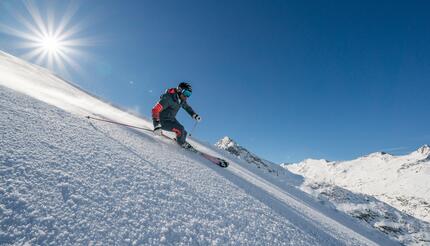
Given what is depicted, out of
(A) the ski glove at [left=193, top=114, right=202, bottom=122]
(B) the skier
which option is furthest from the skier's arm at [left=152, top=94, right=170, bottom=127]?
(A) the ski glove at [left=193, top=114, right=202, bottom=122]

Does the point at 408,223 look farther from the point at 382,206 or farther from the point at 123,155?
the point at 123,155

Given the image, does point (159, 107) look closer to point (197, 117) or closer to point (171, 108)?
point (171, 108)

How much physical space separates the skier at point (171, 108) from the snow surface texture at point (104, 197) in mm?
3516

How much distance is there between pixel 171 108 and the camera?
336 inches

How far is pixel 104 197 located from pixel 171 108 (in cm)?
621

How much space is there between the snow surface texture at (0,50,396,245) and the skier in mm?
3516

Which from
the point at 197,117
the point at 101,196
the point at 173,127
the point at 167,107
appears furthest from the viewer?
the point at 197,117

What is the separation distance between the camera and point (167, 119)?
836cm

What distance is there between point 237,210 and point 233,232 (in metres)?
0.64

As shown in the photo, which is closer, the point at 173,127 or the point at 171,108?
the point at 173,127

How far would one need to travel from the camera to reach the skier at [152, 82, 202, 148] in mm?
8148

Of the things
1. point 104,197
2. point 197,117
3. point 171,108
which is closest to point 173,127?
point 171,108

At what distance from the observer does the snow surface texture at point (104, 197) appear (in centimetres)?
192

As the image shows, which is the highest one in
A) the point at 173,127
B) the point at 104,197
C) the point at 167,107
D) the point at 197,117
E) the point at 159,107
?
the point at 197,117
